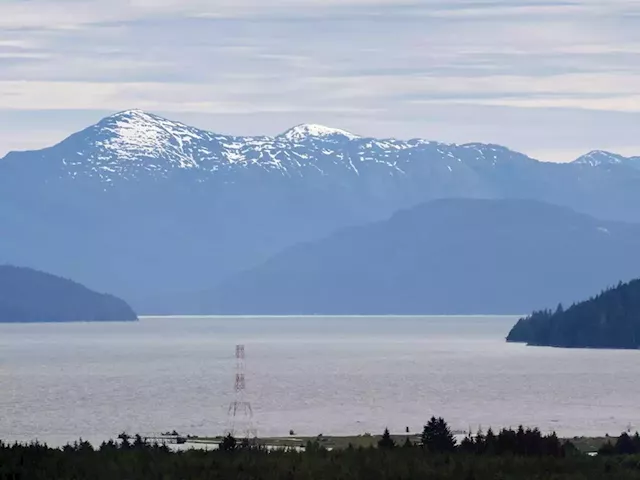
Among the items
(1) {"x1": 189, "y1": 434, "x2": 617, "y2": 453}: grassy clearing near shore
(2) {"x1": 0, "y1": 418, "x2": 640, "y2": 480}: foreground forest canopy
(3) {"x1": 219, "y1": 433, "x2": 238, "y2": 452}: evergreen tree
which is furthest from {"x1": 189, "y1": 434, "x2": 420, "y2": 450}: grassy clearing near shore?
(2) {"x1": 0, "y1": 418, "x2": 640, "y2": 480}: foreground forest canopy

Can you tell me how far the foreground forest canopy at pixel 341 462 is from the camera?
92562 mm

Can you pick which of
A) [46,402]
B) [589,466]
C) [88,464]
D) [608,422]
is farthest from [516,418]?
[88,464]

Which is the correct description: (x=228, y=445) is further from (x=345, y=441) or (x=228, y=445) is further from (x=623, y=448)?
(x=623, y=448)

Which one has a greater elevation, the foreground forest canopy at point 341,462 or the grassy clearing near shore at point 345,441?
the grassy clearing near shore at point 345,441

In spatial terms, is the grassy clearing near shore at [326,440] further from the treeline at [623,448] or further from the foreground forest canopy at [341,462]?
the foreground forest canopy at [341,462]

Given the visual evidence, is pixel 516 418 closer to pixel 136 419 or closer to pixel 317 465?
pixel 136 419

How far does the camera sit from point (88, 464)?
312 feet

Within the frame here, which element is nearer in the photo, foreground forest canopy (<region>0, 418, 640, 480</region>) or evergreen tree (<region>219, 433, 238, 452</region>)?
foreground forest canopy (<region>0, 418, 640, 480</region>)

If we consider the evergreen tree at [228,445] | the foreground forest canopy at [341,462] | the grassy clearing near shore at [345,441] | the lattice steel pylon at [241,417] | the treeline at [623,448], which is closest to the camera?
the foreground forest canopy at [341,462]

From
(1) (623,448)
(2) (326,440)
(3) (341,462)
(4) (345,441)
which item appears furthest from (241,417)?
(3) (341,462)

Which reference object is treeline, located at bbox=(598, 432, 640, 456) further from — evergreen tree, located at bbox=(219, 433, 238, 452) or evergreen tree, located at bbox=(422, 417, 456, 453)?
evergreen tree, located at bbox=(219, 433, 238, 452)

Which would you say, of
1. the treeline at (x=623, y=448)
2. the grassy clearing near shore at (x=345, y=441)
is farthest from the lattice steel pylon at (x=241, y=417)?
the treeline at (x=623, y=448)

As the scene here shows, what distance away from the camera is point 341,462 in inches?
3954

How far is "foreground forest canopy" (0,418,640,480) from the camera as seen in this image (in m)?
92.6
